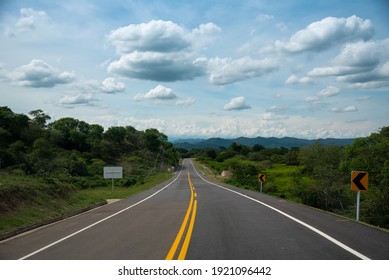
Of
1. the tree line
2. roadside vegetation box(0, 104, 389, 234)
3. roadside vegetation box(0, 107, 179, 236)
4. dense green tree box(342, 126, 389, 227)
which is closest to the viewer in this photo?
roadside vegetation box(0, 107, 179, 236)

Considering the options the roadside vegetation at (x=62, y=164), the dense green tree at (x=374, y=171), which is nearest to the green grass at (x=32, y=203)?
the roadside vegetation at (x=62, y=164)

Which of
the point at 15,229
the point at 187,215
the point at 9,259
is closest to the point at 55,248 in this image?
the point at 9,259

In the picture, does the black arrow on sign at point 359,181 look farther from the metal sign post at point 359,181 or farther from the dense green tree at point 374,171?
the dense green tree at point 374,171

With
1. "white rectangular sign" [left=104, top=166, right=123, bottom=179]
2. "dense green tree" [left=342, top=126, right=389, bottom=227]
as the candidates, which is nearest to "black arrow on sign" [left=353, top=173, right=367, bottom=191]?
"dense green tree" [left=342, top=126, right=389, bottom=227]

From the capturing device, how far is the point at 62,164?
6003 centimetres

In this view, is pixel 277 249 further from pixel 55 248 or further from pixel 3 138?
pixel 3 138

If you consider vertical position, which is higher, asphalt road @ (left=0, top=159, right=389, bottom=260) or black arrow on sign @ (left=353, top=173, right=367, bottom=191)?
black arrow on sign @ (left=353, top=173, right=367, bottom=191)

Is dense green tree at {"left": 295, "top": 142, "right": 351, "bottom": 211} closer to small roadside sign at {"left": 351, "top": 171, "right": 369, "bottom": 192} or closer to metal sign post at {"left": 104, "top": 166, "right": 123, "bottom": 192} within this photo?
metal sign post at {"left": 104, "top": 166, "right": 123, "bottom": 192}

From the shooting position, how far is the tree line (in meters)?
56.8

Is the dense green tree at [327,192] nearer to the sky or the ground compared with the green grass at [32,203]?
nearer to the ground

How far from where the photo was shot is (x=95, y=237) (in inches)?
396

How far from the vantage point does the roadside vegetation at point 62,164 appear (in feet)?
51.2

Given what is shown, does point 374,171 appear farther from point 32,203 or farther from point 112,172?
point 32,203

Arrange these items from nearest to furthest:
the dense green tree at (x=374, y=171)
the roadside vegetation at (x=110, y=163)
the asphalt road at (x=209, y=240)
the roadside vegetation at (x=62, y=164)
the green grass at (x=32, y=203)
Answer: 1. the asphalt road at (x=209, y=240)
2. the green grass at (x=32, y=203)
3. the roadside vegetation at (x=62, y=164)
4. the roadside vegetation at (x=110, y=163)
5. the dense green tree at (x=374, y=171)
